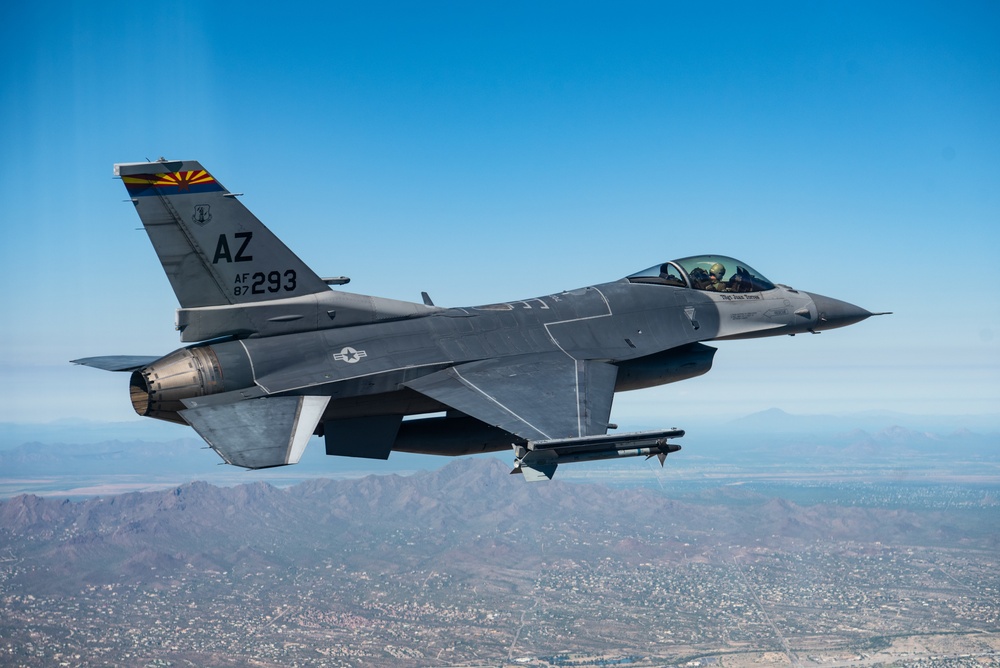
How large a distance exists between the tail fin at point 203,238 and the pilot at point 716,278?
10943 mm

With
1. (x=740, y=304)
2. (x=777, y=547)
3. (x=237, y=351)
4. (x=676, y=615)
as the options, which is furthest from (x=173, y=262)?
(x=777, y=547)

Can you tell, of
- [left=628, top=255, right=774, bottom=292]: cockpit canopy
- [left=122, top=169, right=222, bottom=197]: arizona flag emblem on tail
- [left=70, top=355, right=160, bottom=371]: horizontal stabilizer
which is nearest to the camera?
[left=122, top=169, right=222, bottom=197]: arizona flag emblem on tail

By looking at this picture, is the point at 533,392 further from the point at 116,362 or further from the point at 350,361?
the point at 116,362

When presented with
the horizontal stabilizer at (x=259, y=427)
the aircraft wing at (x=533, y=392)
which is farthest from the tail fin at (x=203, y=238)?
the aircraft wing at (x=533, y=392)

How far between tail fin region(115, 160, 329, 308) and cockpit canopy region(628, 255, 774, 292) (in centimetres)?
948

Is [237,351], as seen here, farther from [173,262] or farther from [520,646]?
[520,646]

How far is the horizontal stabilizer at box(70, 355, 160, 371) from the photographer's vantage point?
18.9m

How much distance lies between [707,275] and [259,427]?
12694 millimetres

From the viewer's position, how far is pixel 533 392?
17438 mm

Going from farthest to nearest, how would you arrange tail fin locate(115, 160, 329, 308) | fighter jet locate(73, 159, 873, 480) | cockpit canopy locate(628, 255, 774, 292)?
cockpit canopy locate(628, 255, 774, 292)
tail fin locate(115, 160, 329, 308)
fighter jet locate(73, 159, 873, 480)

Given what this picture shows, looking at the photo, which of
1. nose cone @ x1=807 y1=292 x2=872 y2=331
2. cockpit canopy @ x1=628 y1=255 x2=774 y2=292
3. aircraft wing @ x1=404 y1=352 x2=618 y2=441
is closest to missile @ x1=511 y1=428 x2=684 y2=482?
aircraft wing @ x1=404 y1=352 x2=618 y2=441

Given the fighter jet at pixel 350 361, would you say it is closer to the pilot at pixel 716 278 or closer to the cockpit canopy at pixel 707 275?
the cockpit canopy at pixel 707 275

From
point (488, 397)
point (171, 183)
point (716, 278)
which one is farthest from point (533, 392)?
point (171, 183)

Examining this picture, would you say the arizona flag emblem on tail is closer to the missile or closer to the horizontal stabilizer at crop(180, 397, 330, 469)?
the horizontal stabilizer at crop(180, 397, 330, 469)
